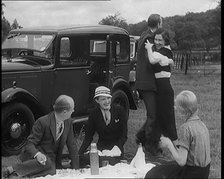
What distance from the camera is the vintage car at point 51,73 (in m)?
5.56

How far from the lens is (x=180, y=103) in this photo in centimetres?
354

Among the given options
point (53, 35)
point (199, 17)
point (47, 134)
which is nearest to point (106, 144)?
point (47, 134)

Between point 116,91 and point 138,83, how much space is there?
1.96 meters

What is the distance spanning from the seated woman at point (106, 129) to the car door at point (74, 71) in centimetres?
166

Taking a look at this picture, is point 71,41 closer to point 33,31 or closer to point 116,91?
point 33,31

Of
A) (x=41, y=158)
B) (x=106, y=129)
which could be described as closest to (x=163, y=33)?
(x=106, y=129)

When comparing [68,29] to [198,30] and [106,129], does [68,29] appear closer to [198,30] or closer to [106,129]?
[106,129]

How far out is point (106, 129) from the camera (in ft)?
15.5

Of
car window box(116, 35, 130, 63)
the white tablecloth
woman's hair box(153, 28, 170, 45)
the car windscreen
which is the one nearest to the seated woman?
the white tablecloth

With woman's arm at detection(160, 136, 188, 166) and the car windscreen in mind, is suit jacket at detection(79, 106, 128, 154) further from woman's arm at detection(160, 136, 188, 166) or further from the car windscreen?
the car windscreen

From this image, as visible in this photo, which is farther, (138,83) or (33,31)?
(33,31)

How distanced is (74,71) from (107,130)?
2.07 m

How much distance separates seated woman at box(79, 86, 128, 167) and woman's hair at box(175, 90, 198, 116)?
1.27 m

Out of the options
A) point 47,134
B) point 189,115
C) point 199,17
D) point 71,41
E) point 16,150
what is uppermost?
point 199,17
